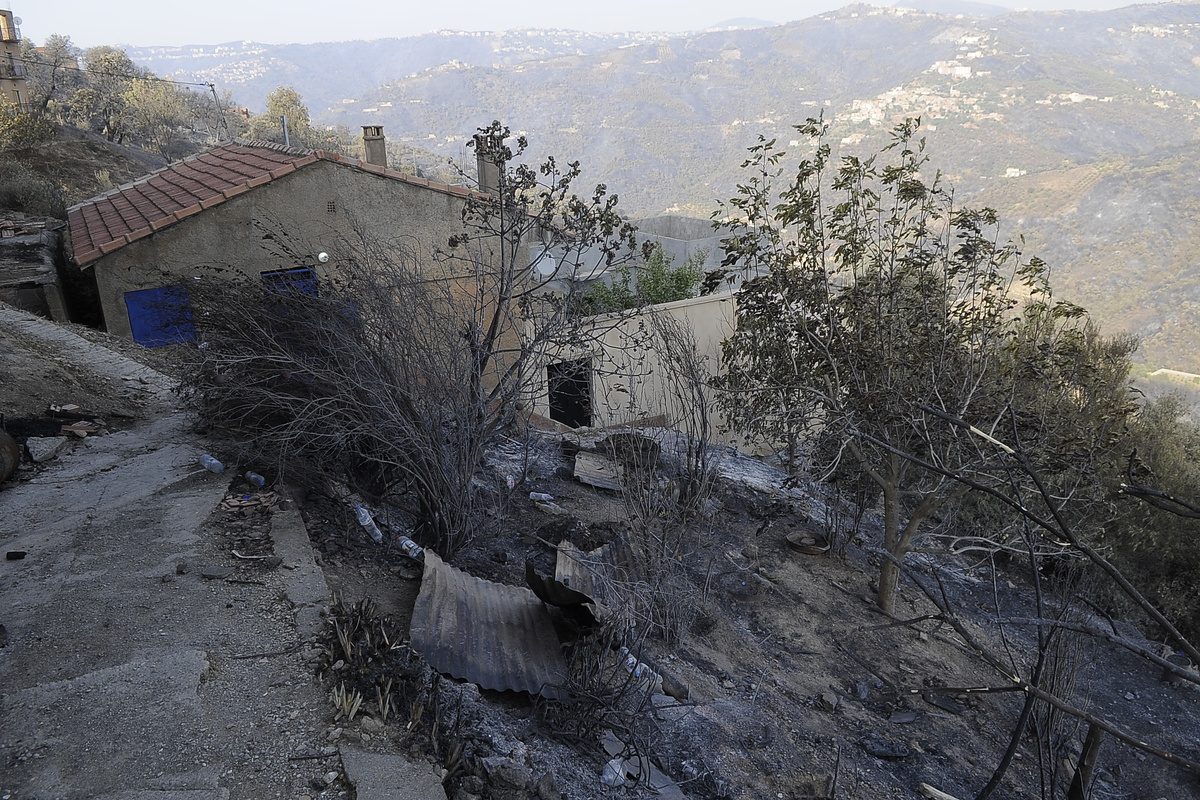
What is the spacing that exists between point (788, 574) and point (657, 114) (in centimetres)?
8432

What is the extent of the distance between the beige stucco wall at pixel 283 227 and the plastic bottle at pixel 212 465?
477 centimetres

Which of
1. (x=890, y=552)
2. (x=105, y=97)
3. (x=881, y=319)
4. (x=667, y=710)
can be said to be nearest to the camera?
(x=667, y=710)

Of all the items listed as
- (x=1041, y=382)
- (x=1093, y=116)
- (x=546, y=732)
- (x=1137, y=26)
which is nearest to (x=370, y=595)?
(x=546, y=732)

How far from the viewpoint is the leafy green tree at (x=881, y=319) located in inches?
253

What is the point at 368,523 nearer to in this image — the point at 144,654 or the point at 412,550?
the point at 412,550

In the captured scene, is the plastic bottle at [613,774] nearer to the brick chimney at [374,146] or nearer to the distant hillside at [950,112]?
the brick chimney at [374,146]

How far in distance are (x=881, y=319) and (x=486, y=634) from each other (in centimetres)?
432

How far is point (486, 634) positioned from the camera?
413 cm

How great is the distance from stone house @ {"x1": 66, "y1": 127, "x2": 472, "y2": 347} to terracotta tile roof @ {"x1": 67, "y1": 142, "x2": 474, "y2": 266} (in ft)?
0.09

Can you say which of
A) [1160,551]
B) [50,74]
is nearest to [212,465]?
[1160,551]

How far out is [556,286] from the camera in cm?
1628

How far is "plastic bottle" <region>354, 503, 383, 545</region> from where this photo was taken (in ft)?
16.9

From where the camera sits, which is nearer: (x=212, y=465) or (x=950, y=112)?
(x=212, y=465)

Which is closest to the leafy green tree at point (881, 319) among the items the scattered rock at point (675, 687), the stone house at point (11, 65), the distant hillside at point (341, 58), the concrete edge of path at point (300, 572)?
the scattered rock at point (675, 687)
